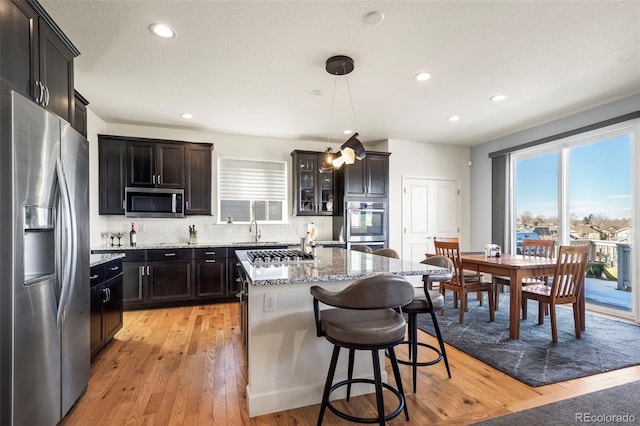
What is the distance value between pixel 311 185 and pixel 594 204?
415 centimetres

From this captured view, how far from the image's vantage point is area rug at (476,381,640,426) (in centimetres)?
194

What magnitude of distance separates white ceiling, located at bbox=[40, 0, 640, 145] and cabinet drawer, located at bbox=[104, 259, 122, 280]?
188 centimetres

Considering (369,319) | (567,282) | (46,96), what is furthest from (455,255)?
(46,96)

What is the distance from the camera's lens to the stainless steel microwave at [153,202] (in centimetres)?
462

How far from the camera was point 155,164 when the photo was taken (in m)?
4.73

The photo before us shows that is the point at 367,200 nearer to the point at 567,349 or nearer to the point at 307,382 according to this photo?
the point at 567,349

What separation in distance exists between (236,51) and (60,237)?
1.99 meters

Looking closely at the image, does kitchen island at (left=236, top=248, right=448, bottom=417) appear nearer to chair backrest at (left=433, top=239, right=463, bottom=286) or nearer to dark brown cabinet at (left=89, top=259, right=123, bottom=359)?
dark brown cabinet at (left=89, top=259, right=123, bottom=359)

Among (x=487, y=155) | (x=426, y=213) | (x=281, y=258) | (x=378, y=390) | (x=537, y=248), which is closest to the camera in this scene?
(x=378, y=390)

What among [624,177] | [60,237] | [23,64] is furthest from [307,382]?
[624,177]

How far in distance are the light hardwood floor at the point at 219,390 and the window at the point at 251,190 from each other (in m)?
2.61

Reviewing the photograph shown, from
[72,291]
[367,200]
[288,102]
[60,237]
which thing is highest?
[288,102]

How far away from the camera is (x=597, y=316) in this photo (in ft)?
13.5

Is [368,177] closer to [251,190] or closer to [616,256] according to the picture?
[251,190]
